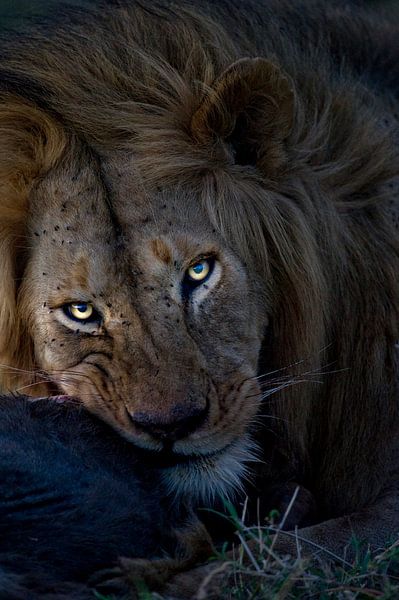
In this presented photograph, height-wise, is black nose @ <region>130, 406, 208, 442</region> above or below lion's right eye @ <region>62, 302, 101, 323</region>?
below

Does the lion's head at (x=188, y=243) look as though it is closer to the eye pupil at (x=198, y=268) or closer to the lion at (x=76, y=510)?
the eye pupil at (x=198, y=268)

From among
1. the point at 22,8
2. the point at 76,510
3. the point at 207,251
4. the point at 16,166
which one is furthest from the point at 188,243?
the point at 22,8

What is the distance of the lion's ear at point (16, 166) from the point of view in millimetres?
3746

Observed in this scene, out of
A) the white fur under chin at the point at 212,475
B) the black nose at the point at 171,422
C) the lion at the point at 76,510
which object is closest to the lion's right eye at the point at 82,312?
the lion at the point at 76,510

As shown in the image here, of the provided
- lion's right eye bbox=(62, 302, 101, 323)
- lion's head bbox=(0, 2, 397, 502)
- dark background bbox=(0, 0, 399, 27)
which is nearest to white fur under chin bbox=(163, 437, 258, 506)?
lion's head bbox=(0, 2, 397, 502)

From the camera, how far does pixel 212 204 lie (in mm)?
3736

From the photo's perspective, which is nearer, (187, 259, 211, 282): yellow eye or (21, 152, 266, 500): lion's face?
(21, 152, 266, 500): lion's face

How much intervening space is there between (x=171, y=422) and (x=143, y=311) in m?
0.40

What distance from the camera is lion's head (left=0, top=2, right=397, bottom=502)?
3.53 meters

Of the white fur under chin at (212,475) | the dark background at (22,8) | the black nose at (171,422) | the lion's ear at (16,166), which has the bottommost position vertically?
the white fur under chin at (212,475)

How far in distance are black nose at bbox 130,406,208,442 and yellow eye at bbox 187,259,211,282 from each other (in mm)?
461

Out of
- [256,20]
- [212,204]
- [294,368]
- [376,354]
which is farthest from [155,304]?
[256,20]

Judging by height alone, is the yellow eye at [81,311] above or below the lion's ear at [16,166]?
below

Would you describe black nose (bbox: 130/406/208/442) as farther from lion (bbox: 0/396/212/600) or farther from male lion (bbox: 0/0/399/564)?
lion (bbox: 0/396/212/600)
